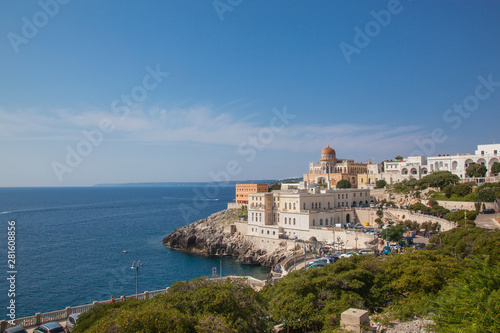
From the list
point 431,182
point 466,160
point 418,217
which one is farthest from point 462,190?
point 466,160

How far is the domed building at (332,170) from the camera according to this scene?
266 ft

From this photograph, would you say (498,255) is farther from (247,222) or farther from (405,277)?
(247,222)

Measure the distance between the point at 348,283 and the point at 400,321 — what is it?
3839mm

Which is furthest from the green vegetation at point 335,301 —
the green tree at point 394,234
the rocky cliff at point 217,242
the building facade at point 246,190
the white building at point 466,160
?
the building facade at point 246,190

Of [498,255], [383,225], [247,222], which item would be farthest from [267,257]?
[498,255]

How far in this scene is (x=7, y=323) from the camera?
17812 millimetres

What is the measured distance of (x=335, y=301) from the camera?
56.2 ft

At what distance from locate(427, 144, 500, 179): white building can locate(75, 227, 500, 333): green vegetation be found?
49.5 meters

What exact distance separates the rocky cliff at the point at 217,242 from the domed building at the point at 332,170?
24644mm

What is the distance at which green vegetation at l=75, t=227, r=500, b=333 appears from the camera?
37.9 ft

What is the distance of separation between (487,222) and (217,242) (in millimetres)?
39323

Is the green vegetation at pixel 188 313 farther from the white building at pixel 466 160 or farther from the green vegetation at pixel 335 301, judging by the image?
the white building at pixel 466 160

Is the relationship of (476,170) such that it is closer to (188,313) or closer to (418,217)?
(418,217)

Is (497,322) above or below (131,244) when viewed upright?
above
